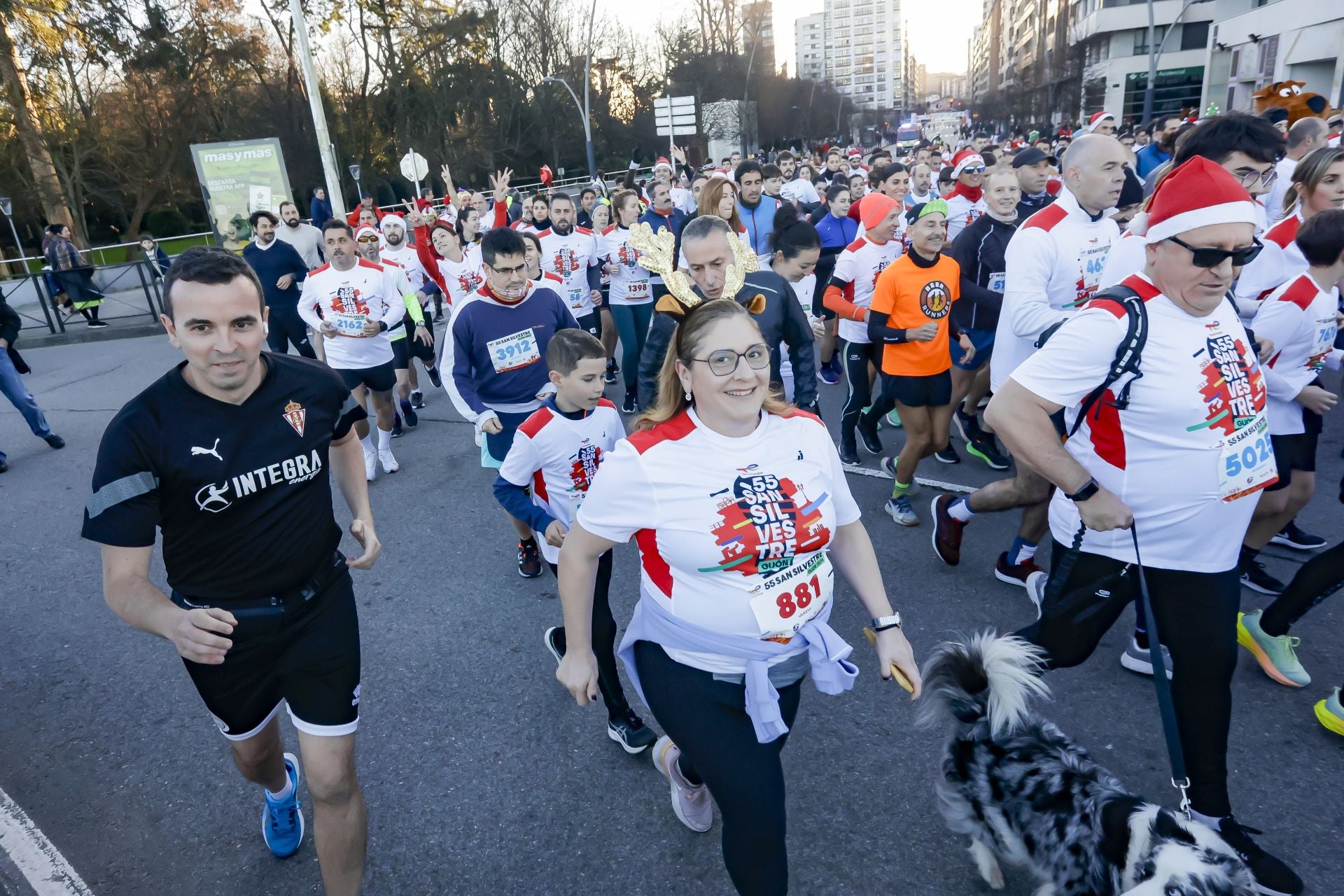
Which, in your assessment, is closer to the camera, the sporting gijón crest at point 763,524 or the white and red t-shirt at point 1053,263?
the sporting gijón crest at point 763,524

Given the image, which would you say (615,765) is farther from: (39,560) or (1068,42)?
(1068,42)

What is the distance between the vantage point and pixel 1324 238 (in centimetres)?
353

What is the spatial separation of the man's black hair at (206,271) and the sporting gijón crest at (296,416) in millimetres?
317

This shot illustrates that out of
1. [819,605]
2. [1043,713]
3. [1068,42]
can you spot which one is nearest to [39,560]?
[819,605]

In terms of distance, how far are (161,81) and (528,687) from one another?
3406cm

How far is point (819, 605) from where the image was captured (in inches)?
90.5

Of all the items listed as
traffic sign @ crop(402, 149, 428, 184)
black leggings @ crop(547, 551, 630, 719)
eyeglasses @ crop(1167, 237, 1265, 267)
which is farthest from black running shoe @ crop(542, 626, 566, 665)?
traffic sign @ crop(402, 149, 428, 184)

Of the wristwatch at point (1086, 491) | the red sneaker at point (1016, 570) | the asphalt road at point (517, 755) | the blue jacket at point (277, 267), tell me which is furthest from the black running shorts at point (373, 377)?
the wristwatch at point (1086, 491)

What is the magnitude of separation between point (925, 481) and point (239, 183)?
16660mm

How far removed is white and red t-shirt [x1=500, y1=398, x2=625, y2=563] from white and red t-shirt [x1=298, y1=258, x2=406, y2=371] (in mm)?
3511

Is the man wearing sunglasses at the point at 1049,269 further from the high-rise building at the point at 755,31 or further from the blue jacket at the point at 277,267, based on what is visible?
the high-rise building at the point at 755,31

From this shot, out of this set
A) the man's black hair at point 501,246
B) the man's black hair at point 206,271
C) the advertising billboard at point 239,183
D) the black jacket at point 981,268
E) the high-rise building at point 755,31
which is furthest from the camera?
the high-rise building at point 755,31

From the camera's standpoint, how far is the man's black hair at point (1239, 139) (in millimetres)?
3920

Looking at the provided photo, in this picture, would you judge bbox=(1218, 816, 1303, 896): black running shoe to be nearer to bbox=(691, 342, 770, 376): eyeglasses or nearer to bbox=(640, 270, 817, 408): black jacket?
bbox=(691, 342, 770, 376): eyeglasses
